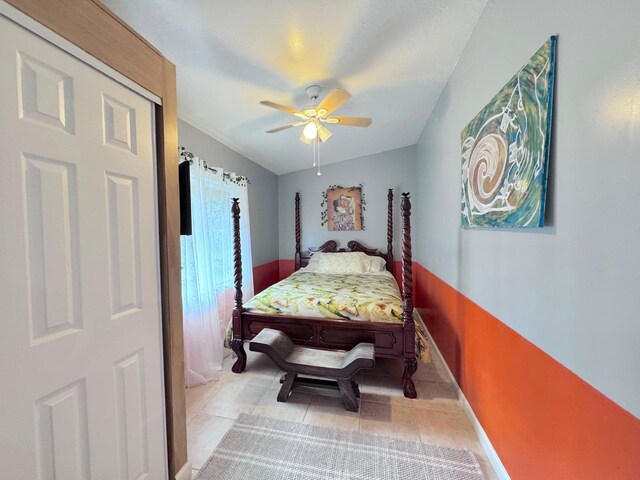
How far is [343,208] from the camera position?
431 centimetres

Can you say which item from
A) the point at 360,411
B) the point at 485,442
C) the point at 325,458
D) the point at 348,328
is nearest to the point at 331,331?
the point at 348,328

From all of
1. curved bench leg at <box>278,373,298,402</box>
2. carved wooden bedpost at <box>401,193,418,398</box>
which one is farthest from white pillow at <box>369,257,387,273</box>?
A: curved bench leg at <box>278,373,298,402</box>

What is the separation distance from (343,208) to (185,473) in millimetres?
3658

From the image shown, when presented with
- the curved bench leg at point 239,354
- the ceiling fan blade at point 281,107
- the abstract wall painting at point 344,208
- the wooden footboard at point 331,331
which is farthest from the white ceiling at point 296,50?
the curved bench leg at point 239,354

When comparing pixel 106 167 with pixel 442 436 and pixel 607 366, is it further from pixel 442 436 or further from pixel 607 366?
pixel 442 436

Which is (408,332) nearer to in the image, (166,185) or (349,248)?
(166,185)

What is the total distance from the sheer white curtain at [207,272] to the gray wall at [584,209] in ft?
7.65

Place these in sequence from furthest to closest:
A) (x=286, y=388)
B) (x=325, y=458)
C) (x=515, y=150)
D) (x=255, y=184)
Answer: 1. (x=255, y=184)
2. (x=286, y=388)
3. (x=325, y=458)
4. (x=515, y=150)

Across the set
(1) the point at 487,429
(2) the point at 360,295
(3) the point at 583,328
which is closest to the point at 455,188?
(2) the point at 360,295

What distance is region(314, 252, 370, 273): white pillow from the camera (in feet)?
12.4

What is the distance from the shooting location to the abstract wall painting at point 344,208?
14.0 ft

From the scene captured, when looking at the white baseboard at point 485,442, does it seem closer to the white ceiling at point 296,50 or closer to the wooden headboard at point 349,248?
the wooden headboard at point 349,248

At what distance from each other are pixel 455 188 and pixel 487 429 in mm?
1673

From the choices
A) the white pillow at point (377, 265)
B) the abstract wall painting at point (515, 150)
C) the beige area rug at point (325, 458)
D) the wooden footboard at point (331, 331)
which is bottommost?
the beige area rug at point (325, 458)
